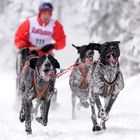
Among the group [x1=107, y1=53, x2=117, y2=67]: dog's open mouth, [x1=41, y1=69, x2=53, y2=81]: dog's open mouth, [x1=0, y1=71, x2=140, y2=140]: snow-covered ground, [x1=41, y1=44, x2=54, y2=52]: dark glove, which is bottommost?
[x1=0, y1=71, x2=140, y2=140]: snow-covered ground

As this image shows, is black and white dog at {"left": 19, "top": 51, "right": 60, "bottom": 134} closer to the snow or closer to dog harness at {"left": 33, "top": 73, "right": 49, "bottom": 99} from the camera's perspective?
dog harness at {"left": 33, "top": 73, "right": 49, "bottom": 99}

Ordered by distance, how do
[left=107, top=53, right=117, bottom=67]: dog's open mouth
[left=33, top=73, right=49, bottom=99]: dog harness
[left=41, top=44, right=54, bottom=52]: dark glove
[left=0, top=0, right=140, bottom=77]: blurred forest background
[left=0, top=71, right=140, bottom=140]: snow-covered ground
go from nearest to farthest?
[left=0, top=71, right=140, bottom=140]: snow-covered ground
[left=107, top=53, right=117, bottom=67]: dog's open mouth
[left=33, top=73, right=49, bottom=99]: dog harness
[left=41, top=44, right=54, bottom=52]: dark glove
[left=0, top=0, right=140, bottom=77]: blurred forest background

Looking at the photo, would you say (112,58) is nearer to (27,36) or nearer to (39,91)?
(39,91)

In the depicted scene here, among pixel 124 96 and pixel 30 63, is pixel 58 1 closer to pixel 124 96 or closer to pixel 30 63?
pixel 124 96

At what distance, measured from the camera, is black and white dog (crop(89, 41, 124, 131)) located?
8547 millimetres

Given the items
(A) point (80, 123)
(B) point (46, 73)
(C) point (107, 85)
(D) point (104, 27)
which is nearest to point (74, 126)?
(A) point (80, 123)

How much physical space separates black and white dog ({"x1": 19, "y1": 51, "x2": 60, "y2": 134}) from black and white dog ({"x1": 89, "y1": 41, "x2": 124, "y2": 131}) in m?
0.69

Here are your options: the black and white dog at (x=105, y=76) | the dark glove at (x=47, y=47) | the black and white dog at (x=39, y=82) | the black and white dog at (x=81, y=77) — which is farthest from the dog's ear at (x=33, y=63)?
the dark glove at (x=47, y=47)

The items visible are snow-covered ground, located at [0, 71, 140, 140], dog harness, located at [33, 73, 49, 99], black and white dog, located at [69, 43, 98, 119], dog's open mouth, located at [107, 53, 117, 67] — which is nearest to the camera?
snow-covered ground, located at [0, 71, 140, 140]

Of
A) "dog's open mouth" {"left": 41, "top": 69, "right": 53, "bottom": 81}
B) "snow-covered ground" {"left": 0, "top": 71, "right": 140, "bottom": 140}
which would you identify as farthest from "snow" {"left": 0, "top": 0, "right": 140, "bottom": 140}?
"dog's open mouth" {"left": 41, "top": 69, "right": 53, "bottom": 81}

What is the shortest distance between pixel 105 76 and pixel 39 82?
110cm

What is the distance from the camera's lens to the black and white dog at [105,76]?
28.0ft

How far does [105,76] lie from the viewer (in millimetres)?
8750

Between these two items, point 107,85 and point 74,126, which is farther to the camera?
point 74,126
